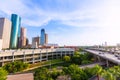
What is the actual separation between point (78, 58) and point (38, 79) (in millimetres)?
68352

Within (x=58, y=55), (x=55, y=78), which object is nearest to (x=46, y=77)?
(x=55, y=78)

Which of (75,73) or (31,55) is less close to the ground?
(31,55)

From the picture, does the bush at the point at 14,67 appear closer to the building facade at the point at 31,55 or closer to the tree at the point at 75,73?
the building facade at the point at 31,55

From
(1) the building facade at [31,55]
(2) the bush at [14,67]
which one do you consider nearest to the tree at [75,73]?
(2) the bush at [14,67]

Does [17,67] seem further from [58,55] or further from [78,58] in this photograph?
→ [58,55]

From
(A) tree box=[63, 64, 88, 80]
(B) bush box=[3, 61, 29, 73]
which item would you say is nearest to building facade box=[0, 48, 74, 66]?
(B) bush box=[3, 61, 29, 73]

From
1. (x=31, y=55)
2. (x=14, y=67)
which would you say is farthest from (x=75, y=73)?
(x=31, y=55)

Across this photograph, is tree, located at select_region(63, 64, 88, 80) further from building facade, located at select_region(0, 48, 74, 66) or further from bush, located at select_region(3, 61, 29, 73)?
building facade, located at select_region(0, 48, 74, 66)

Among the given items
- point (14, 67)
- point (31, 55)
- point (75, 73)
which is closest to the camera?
point (75, 73)

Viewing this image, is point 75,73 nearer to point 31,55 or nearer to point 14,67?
point 14,67

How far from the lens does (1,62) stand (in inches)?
3595

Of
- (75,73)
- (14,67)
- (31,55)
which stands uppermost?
(31,55)

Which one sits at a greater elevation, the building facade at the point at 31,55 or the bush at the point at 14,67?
the building facade at the point at 31,55

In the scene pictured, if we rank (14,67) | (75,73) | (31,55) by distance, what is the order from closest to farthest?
(75,73), (14,67), (31,55)
